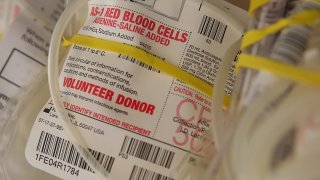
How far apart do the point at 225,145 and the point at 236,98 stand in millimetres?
54

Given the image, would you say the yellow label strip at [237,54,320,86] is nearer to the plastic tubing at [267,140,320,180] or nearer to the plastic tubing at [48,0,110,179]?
the plastic tubing at [267,140,320,180]

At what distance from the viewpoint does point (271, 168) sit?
12.7 inches

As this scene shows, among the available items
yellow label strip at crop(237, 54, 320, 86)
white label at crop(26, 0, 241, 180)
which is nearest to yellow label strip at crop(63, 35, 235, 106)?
white label at crop(26, 0, 241, 180)

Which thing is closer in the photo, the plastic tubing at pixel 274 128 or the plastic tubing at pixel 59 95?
the plastic tubing at pixel 274 128

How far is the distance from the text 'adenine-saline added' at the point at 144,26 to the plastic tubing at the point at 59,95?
45 millimetres

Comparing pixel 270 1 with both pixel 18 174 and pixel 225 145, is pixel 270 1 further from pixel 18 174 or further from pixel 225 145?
pixel 18 174

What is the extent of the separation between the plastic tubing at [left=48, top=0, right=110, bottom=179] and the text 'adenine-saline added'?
0.15 ft

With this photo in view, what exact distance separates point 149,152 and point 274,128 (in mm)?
162

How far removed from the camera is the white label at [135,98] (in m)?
0.45

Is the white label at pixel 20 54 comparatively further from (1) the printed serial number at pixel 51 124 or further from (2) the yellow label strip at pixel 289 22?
(2) the yellow label strip at pixel 289 22

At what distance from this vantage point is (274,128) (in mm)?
318

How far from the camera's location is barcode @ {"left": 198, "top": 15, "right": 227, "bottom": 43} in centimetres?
48

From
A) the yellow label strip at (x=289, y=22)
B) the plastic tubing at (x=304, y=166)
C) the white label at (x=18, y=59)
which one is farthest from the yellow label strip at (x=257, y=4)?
the white label at (x=18, y=59)

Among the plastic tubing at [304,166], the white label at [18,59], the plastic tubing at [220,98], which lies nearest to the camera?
the plastic tubing at [304,166]
